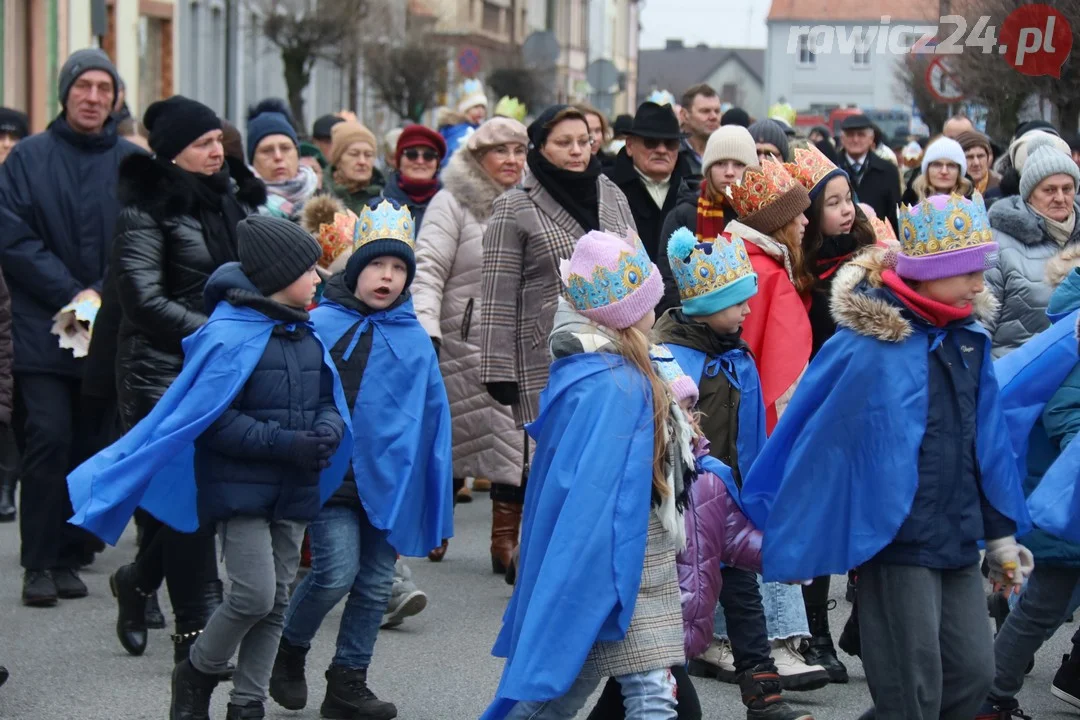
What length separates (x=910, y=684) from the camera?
531 centimetres

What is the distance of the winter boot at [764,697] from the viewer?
6176 mm

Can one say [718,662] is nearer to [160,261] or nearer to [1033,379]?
[1033,379]

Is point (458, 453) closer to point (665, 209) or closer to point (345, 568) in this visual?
point (665, 209)

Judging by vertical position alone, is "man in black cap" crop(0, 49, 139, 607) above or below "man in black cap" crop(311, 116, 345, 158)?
below

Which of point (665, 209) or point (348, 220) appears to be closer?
point (348, 220)

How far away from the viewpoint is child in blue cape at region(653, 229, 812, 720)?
6.25 meters

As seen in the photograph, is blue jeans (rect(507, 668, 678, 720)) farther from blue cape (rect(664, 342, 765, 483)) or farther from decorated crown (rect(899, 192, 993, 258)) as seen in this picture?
decorated crown (rect(899, 192, 993, 258))

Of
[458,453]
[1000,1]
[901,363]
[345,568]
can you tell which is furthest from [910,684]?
[1000,1]

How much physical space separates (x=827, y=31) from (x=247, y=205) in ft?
21.2

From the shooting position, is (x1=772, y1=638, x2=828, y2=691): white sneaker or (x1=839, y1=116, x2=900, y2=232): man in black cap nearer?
(x1=772, y1=638, x2=828, y2=691): white sneaker

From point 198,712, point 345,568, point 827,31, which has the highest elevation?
point 827,31

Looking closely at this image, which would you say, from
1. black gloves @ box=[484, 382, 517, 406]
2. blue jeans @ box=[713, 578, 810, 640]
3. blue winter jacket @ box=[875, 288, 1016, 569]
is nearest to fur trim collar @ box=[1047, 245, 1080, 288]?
blue jeans @ box=[713, 578, 810, 640]

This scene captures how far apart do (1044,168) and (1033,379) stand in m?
2.80

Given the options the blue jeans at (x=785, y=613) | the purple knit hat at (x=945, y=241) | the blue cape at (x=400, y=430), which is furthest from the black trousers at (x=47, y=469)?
the purple knit hat at (x=945, y=241)
